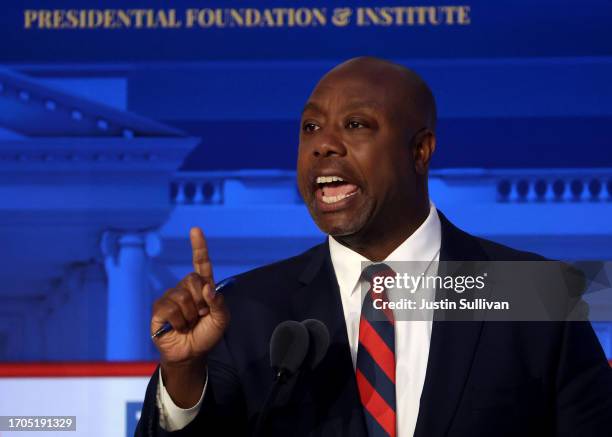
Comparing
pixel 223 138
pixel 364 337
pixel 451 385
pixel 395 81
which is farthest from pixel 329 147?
pixel 223 138

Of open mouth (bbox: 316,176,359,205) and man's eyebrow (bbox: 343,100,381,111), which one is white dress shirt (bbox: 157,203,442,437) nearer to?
open mouth (bbox: 316,176,359,205)

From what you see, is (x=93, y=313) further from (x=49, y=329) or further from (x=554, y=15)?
(x=554, y=15)

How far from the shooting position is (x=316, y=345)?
4.02 ft

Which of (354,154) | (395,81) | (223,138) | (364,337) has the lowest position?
(364,337)

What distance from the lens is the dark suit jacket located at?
4.32 ft

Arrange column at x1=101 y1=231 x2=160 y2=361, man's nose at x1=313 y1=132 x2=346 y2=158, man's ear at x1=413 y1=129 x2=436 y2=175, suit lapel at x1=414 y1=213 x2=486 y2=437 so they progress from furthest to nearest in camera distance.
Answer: column at x1=101 y1=231 x2=160 y2=361 → man's ear at x1=413 y1=129 x2=436 y2=175 → man's nose at x1=313 y1=132 x2=346 y2=158 → suit lapel at x1=414 y1=213 x2=486 y2=437

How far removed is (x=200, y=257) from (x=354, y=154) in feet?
1.11

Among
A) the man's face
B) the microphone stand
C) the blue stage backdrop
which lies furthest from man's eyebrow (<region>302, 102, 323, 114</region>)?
the blue stage backdrop

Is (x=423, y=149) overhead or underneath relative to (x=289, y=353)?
overhead

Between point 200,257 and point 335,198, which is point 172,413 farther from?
point 335,198

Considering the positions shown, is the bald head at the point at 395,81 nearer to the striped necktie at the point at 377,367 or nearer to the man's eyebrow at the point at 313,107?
the man's eyebrow at the point at 313,107

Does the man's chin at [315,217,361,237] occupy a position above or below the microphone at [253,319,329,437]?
above

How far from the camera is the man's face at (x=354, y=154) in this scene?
1.46m

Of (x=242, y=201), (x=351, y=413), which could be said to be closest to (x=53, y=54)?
(x=242, y=201)
